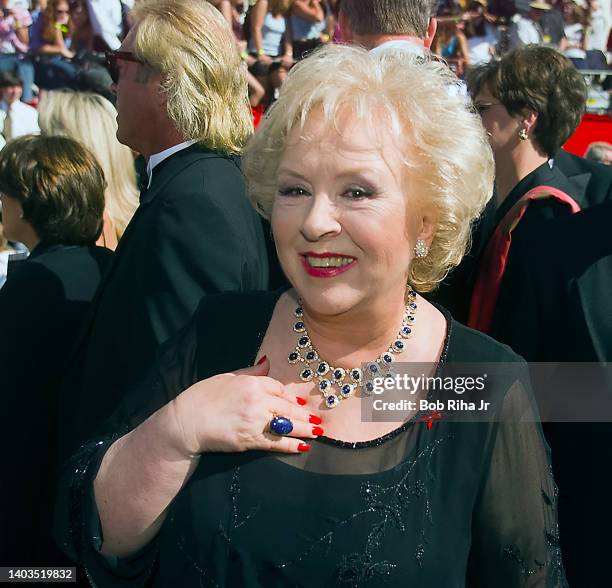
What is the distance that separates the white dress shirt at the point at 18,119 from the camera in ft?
25.1

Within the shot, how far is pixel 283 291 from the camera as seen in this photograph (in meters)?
2.10

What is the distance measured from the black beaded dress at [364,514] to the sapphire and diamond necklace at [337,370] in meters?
0.11

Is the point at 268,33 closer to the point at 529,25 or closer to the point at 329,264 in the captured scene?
the point at 529,25

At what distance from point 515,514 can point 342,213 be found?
2.19ft

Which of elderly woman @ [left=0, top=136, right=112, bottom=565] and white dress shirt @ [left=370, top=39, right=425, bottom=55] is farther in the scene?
white dress shirt @ [left=370, top=39, right=425, bottom=55]

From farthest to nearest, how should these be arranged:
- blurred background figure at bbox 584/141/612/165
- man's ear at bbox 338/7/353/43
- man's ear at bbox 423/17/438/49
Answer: blurred background figure at bbox 584/141/612/165
man's ear at bbox 423/17/438/49
man's ear at bbox 338/7/353/43

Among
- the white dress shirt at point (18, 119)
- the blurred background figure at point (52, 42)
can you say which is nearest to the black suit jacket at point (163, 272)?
the white dress shirt at point (18, 119)

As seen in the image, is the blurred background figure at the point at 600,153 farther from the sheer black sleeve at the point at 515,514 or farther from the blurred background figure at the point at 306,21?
the sheer black sleeve at the point at 515,514

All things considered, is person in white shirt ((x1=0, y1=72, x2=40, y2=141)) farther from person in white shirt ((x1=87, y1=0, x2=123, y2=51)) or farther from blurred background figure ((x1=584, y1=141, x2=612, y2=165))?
blurred background figure ((x1=584, y1=141, x2=612, y2=165))

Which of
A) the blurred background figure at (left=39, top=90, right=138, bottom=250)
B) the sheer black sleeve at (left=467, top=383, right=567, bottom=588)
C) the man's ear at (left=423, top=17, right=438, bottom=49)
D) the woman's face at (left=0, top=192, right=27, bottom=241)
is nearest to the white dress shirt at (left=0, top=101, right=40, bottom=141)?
the blurred background figure at (left=39, top=90, right=138, bottom=250)

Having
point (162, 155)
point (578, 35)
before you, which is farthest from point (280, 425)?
point (578, 35)

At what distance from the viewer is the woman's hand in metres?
1.71

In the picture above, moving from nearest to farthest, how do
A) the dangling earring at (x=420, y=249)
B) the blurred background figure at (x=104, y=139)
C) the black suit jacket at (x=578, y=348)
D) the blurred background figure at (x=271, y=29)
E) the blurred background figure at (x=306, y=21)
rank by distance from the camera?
the dangling earring at (x=420, y=249) < the black suit jacket at (x=578, y=348) < the blurred background figure at (x=104, y=139) < the blurred background figure at (x=271, y=29) < the blurred background figure at (x=306, y=21)

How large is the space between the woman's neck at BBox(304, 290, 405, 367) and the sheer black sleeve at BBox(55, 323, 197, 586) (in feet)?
0.88
